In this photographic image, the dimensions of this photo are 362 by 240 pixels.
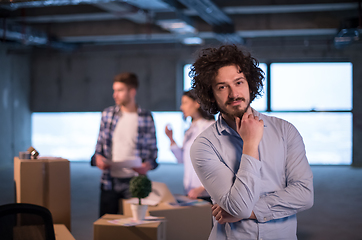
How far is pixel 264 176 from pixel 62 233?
1.62 m

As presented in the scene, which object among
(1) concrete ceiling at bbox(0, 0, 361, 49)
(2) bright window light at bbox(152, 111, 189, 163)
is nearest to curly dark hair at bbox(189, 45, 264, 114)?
(1) concrete ceiling at bbox(0, 0, 361, 49)

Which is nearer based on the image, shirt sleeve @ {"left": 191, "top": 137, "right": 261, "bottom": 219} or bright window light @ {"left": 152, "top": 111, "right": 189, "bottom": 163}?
shirt sleeve @ {"left": 191, "top": 137, "right": 261, "bottom": 219}

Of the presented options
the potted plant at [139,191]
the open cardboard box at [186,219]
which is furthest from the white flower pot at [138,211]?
the open cardboard box at [186,219]

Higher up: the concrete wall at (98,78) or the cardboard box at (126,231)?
the concrete wall at (98,78)

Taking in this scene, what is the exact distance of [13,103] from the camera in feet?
31.7

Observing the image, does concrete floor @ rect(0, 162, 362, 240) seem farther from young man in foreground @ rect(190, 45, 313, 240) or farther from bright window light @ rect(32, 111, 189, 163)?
young man in foreground @ rect(190, 45, 313, 240)

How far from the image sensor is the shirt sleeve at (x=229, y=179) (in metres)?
1.17

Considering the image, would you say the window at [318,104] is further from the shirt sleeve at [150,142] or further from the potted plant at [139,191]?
the potted plant at [139,191]

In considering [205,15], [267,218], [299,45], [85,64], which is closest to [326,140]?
[299,45]

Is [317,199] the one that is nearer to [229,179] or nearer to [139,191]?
[139,191]

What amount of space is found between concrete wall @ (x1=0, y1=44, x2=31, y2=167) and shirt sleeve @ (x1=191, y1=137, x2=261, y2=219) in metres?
8.95

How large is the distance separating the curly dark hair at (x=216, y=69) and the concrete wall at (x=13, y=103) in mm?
8800

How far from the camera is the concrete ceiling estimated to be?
19.6ft

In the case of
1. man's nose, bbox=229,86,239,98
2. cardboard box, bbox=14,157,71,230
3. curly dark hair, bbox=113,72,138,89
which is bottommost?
cardboard box, bbox=14,157,71,230
